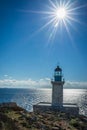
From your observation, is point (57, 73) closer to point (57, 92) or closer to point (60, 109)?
point (57, 92)

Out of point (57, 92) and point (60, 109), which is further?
point (57, 92)

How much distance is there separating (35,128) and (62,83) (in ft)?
75.5

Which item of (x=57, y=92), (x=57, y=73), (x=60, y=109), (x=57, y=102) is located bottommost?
(x=60, y=109)

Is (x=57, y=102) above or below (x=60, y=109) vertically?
above

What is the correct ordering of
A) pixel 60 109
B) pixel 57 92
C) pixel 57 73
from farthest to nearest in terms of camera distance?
pixel 57 73 < pixel 57 92 < pixel 60 109

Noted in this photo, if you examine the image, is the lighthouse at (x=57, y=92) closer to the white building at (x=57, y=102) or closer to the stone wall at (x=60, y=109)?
the white building at (x=57, y=102)

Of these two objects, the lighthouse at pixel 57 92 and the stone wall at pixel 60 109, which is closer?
the stone wall at pixel 60 109

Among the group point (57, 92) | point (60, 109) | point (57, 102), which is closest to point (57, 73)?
point (57, 92)

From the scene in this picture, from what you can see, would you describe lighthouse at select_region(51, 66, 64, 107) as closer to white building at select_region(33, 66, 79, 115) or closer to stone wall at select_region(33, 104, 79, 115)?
white building at select_region(33, 66, 79, 115)

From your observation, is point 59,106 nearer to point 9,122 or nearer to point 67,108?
point 67,108

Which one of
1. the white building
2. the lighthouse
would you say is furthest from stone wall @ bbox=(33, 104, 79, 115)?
the lighthouse

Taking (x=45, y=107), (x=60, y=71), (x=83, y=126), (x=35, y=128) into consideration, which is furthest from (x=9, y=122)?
(x=60, y=71)

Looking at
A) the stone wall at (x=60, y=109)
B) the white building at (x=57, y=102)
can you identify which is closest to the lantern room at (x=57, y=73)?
the white building at (x=57, y=102)

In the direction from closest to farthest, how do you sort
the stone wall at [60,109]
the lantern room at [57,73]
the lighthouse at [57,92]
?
the stone wall at [60,109] < the lighthouse at [57,92] < the lantern room at [57,73]
